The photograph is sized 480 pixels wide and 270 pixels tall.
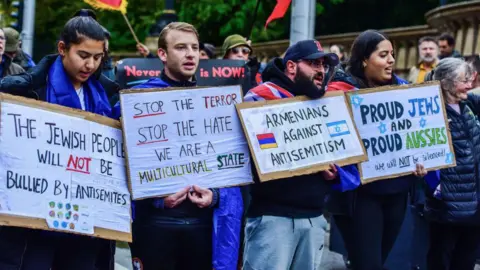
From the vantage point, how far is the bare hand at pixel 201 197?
5.40 meters

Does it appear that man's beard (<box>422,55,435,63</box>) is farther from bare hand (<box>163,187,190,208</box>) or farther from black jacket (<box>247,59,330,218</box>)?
bare hand (<box>163,187,190,208</box>)

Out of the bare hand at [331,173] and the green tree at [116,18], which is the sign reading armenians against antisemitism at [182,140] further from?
the green tree at [116,18]

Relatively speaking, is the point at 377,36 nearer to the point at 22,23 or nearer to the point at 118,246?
the point at 118,246

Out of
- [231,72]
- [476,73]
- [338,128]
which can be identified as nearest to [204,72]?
[231,72]

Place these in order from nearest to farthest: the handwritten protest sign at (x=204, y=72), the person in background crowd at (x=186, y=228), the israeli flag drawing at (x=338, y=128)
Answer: the person in background crowd at (x=186, y=228) → the israeli flag drawing at (x=338, y=128) → the handwritten protest sign at (x=204, y=72)

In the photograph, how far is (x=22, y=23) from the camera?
19047 mm

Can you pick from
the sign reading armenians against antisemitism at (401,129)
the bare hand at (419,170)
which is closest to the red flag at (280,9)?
the sign reading armenians against antisemitism at (401,129)

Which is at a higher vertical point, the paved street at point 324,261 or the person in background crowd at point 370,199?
the person in background crowd at point 370,199

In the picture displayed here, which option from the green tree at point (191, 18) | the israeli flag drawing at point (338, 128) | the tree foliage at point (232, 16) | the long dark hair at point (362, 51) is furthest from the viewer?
the tree foliage at point (232, 16)

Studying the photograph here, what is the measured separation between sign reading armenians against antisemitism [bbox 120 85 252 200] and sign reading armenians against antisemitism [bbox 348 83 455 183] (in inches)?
40.2

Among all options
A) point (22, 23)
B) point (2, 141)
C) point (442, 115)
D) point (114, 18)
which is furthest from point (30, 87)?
point (114, 18)

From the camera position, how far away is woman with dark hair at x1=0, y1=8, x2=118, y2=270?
4883 millimetres

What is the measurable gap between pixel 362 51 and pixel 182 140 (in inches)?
69.3

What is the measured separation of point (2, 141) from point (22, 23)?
14.7 metres
